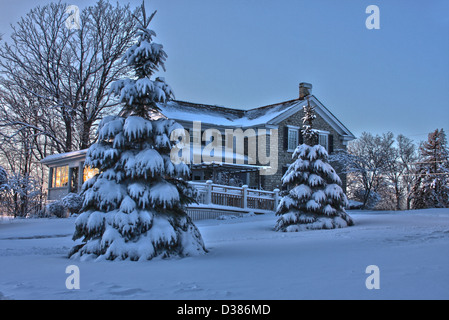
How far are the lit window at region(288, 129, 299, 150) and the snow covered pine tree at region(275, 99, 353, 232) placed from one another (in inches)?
566

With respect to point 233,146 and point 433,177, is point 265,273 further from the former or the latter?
point 433,177

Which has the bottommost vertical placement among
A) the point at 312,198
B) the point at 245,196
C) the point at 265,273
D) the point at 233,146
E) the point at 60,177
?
the point at 265,273

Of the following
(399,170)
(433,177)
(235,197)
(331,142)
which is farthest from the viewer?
(399,170)

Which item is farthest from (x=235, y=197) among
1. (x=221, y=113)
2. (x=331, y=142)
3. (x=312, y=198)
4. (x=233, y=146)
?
(x=331, y=142)

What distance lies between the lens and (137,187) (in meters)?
7.89

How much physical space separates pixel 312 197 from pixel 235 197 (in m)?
7.42

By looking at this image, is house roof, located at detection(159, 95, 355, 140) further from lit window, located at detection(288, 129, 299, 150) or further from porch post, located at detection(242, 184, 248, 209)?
porch post, located at detection(242, 184, 248, 209)

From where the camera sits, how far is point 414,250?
7.02 meters

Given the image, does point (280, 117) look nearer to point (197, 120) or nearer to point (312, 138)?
point (197, 120)

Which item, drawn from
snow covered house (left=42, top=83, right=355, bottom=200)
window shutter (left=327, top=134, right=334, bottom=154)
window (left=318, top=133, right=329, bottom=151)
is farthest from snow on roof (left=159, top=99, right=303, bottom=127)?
window shutter (left=327, top=134, right=334, bottom=154)

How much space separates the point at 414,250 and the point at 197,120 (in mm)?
19822

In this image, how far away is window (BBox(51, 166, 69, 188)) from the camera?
26.0 metres

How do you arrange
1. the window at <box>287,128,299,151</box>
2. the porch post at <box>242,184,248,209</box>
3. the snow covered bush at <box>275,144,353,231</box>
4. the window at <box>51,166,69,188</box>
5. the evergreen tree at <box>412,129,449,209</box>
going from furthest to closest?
the evergreen tree at <box>412,129,449,209</box>
the window at <box>287,128,299,151</box>
the window at <box>51,166,69,188</box>
the porch post at <box>242,184,248,209</box>
the snow covered bush at <box>275,144,353,231</box>
